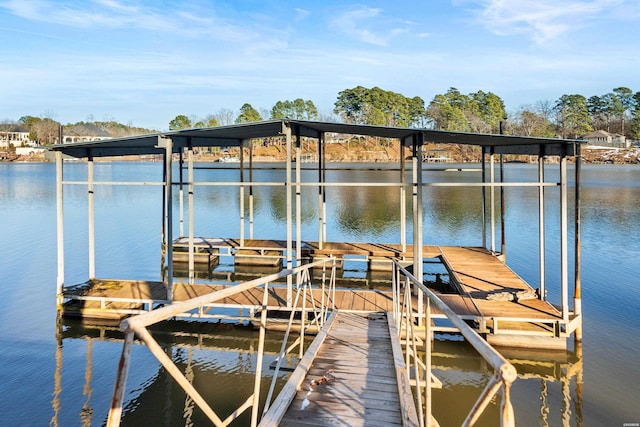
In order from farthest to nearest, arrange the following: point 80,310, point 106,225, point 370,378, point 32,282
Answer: point 106,225 → point 32,282 → point 80,310 → point 370,378

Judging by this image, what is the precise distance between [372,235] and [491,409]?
1229cm

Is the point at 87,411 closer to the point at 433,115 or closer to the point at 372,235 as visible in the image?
the point at 372,235

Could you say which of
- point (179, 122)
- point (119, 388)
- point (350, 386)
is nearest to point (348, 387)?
point (350, 386)

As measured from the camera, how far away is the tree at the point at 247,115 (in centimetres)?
8594

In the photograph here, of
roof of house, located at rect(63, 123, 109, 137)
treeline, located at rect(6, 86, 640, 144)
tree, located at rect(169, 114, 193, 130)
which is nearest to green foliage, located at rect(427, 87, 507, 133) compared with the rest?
treeline, located at rect(6, 86, 640, 144)

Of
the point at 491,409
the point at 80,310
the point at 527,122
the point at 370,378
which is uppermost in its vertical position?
the point at 527,122

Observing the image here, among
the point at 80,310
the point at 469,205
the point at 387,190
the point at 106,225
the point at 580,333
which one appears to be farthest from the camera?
the point at 387,190

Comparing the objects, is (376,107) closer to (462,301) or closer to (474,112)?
(474,112)

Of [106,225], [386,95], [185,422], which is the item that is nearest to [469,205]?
[106,225]

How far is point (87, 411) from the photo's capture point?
5.98m

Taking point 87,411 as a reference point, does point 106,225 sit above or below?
above

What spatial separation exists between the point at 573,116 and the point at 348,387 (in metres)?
89.4

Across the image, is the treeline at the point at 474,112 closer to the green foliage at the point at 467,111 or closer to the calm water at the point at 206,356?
the green foliage at the point at 467,111

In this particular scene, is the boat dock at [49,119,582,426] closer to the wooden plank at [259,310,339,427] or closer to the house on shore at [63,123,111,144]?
the wooden plank at [259,310,339,427]
